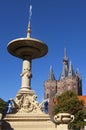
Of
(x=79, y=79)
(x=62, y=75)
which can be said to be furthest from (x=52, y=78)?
(x=79, y=79)

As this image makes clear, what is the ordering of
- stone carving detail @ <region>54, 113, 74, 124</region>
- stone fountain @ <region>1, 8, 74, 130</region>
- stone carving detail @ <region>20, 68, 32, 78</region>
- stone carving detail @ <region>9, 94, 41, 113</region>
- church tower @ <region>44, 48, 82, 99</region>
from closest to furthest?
1. stone carving detail @ <region>54, 113, 74, 124</region>
2. stone fountain @ <region>1, 8, 74, 130</region>
3. stone carving detail @ <region>9, 94, 41, 113</region>
4. stone carving detail @ <region>20, 68, 32, 78</region>
5. church tower @ <region>44, 48, 82, 99</region>

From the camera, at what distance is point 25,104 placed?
18.0 metres

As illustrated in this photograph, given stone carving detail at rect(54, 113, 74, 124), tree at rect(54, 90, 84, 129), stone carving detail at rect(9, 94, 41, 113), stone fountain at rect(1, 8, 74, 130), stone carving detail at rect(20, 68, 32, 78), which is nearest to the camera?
stone carving detail at rect(54, 113, 74, 124)

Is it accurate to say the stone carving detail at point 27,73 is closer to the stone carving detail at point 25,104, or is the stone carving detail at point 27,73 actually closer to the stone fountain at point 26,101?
the stone fountain at point 26,101

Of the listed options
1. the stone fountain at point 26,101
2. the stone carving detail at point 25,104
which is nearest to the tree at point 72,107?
the stone fountain at point 26,101

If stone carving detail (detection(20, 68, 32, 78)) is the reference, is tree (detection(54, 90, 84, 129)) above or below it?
below

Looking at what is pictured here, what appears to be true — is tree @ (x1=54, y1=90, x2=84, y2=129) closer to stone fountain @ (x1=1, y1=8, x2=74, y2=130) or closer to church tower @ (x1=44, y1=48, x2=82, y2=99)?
stone fountain @ (x1=1, y1=8, x2=74, y2=130)

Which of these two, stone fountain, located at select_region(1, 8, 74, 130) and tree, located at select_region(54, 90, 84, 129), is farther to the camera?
tree, located at select_region(54, 90, 84, 129)

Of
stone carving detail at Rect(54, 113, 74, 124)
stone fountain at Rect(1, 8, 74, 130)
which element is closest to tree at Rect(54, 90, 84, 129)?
stone fountain at Rect(1, 8, 74, 130)

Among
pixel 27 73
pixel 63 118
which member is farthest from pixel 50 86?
pixel 63 118

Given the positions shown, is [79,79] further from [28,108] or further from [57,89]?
[28,108]

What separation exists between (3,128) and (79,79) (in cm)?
12414

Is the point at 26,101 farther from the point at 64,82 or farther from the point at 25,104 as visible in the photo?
the point at 64,82

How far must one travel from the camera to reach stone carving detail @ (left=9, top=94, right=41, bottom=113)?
58.5 ft
